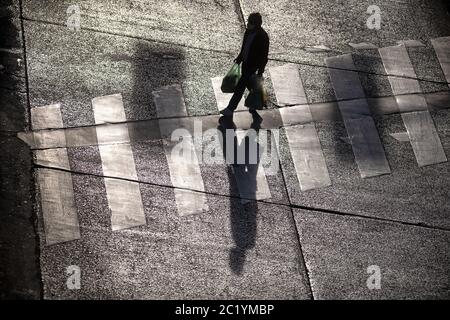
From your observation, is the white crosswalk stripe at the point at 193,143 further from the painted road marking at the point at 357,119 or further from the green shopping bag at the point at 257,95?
the green shopping bag at the point at 257,95

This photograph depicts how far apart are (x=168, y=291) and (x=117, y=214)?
1.26 metres

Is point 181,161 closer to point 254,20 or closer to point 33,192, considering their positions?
point 33,192

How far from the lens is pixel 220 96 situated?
784 cm

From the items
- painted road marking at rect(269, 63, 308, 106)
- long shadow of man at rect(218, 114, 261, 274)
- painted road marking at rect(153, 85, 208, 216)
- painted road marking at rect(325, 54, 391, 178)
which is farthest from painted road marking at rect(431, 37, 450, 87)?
painted road marking at rect(153, 85, 208, 216)

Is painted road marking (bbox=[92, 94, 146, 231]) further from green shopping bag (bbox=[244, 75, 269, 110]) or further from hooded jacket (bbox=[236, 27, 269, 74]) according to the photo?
hooded jacket (bbox=[236, 27, 269, 74])

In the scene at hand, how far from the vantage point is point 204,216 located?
21.7 feet

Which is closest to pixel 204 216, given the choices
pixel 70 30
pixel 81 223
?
pixel 81 223

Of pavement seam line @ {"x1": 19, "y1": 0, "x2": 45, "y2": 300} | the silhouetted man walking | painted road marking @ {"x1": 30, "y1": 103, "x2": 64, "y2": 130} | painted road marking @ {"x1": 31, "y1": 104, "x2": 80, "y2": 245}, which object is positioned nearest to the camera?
pavement seam line @ {"x1": 19, "y1": 0, "x2": 45, "y2": 300}

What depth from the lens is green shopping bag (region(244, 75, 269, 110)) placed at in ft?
22.9

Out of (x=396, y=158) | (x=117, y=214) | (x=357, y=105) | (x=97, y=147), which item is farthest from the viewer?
(x=357, y=105)

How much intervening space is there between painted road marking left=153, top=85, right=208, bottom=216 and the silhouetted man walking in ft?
3.22

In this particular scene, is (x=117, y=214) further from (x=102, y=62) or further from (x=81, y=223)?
(x=102, y=62)

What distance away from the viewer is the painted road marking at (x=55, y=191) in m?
6.14

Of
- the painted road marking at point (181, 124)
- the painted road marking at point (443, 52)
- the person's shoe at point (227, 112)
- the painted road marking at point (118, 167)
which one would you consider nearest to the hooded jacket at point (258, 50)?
the person's shoe at point (227, 112)
